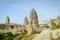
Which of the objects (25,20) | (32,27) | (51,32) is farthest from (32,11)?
(51,32)

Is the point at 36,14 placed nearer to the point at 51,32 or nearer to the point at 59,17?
the point at 59,17

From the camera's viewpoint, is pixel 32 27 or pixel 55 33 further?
pixel 32 27

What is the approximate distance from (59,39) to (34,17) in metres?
34.0

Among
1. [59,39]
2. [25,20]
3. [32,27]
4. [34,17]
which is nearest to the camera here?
[59,39]

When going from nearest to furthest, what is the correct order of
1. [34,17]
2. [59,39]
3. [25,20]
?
[59,39]
[34,17]
[25,20]

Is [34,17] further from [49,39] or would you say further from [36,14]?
[49,39]

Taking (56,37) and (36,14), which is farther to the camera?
(36,14)

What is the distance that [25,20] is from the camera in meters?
60.0

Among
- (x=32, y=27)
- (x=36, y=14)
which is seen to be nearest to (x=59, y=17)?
(x=36, y=14)

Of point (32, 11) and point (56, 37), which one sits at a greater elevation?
point (32, 11)

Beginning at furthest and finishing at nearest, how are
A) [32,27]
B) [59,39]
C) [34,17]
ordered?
[34,17], [32,27], [59,39]

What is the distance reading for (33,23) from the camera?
138ft

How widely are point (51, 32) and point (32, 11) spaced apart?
35.4 metres

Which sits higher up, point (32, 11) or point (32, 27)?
point (32, 11)
